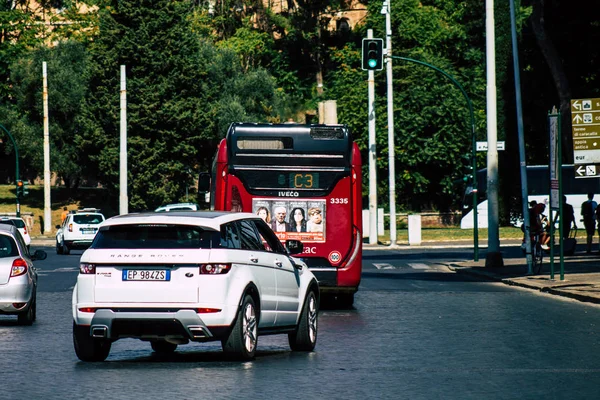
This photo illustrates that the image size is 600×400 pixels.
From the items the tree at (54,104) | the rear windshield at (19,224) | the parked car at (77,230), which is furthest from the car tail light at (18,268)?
the tree at (54,104)

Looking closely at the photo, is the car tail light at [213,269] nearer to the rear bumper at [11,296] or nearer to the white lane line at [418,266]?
the rear bumper at [11,296]

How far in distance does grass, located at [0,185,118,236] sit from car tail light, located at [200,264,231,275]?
64.4 meters

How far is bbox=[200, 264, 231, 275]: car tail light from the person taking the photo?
1304cm

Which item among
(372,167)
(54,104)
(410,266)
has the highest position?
(54,104)

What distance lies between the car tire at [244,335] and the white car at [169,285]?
0.03 ft

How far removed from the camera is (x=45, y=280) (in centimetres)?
3244

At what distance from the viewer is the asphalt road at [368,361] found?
11.2 meters

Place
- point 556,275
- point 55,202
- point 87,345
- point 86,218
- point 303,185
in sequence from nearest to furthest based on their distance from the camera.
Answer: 1. point 87,345
2. point 303,185
3. point 556,275
4. point 86,218
5. point 55,202

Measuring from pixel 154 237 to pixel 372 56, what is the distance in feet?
88.0

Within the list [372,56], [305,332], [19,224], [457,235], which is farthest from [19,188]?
[305,332]

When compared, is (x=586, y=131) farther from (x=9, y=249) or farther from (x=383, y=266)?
(x=383, y=266)

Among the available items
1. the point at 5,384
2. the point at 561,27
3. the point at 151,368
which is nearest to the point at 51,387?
the point at 5,384

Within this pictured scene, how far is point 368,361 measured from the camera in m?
13.7

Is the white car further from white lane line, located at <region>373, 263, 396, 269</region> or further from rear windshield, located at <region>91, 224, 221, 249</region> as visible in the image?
white lane line, located at <region>373, 263, 396, 269</region>
